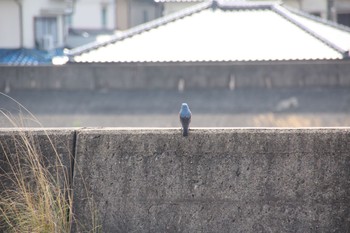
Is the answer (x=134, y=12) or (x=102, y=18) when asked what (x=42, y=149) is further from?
(x=134, y=12)

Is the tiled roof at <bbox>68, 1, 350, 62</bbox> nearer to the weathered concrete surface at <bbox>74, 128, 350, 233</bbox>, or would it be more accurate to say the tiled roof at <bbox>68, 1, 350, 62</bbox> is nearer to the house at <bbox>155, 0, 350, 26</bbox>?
the weathered concrete surface at <bbox>74, 128, 350, 233</bbox>

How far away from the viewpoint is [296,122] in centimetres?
2108

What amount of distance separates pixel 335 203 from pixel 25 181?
8.06 ft

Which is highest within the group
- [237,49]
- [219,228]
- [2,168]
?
[237,49]

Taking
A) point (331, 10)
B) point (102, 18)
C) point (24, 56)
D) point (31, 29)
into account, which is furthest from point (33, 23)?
point (331, 10)

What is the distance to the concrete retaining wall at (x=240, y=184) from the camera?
21.3 feet

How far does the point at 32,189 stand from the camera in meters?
6.59

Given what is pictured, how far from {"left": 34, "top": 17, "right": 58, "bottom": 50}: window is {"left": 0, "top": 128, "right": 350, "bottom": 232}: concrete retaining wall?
113ft

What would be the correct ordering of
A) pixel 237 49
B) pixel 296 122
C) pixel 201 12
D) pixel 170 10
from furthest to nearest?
1. pixel 170 10
2. pixel 201 12
3. pixel 237 49
4. pixel 296 122

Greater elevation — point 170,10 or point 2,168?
point 170,10

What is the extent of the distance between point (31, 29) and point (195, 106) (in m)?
20.3

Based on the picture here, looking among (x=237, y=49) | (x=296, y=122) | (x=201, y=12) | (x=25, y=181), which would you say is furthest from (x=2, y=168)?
(x=201, y=12)

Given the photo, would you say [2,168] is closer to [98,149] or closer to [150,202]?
[98,149]

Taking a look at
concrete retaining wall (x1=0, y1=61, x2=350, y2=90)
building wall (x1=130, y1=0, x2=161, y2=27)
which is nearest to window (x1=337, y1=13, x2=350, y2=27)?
building wall (x1=130, y1=0, x2=161, y2=27)
